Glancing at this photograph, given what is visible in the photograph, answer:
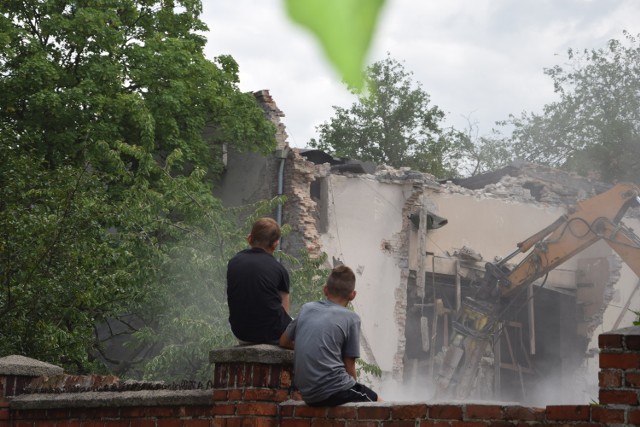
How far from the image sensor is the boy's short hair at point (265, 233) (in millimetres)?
6523

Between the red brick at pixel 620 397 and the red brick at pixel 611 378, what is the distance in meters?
0.03

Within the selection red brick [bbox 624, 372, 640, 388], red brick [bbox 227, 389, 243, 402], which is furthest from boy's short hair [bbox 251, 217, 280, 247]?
red brick [bbox 624, 372, 640, 388]

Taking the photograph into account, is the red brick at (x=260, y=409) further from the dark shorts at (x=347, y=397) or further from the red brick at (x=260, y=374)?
the dark shorts at (x=347, y=397)

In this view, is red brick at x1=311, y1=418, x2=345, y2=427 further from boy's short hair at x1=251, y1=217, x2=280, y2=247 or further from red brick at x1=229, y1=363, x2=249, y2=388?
boy's short hair at x1=251, y1=217, x2=280, y2=247

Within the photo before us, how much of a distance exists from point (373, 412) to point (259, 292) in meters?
1.23

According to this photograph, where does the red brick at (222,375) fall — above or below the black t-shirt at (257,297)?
below

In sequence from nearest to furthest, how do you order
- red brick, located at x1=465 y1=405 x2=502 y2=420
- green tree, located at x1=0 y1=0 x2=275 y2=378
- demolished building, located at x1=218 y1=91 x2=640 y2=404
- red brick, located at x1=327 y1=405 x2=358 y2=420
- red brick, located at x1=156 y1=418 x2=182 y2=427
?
red brick, located at x1=465 y1=405 x2=502 y2=420 < red brick, located at x1=327 y1=405 x2=358 y2=420 < red brick, located at x1=156 y1=418 x2=182 y2=427 < green tree, located at x1=0 y1=0 x2=275 y2=378 < demolished building, located at x1=218 y1=91 x2=640 y2=404

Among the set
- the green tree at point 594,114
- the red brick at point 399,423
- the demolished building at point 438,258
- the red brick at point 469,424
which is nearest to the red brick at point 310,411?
the red brick at point 399,423

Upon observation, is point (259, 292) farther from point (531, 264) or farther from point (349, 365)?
point (531, 264)

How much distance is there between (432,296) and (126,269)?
1115 cm

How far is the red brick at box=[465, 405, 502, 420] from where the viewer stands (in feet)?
A: 15.9

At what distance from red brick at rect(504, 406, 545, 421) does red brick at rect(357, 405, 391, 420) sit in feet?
2.45

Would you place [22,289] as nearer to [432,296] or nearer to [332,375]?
[332,375]

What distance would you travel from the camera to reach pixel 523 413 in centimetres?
477
